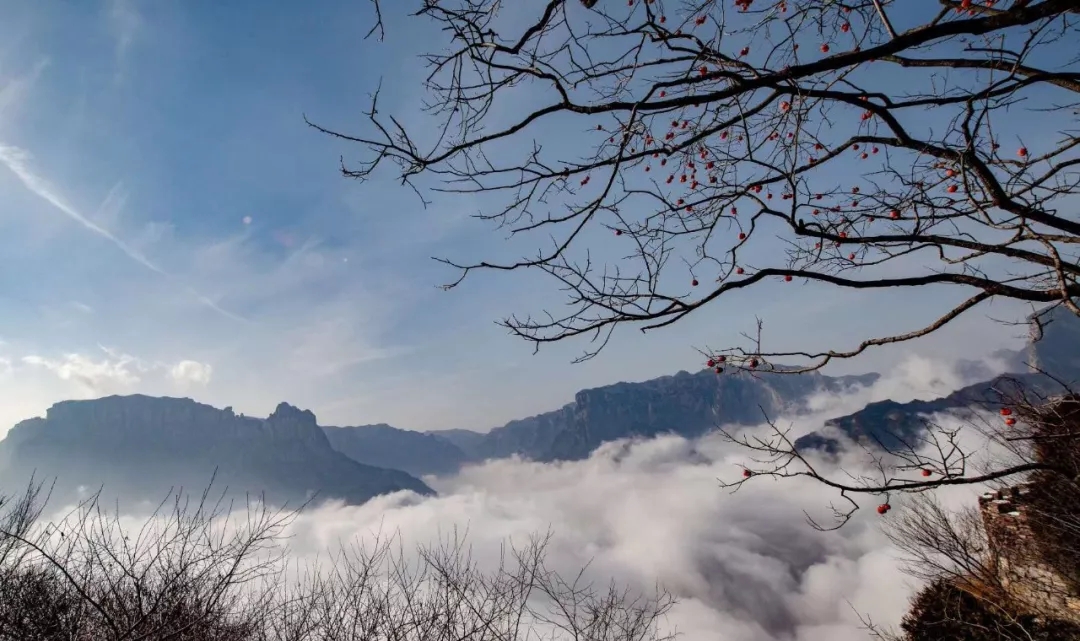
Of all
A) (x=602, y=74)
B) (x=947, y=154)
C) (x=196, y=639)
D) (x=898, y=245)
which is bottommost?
(x=196, y=639)

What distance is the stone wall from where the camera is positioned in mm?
12797

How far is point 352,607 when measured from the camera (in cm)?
1220

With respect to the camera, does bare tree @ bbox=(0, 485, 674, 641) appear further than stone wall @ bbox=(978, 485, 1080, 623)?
No

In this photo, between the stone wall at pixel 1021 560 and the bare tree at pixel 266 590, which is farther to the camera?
the stone wall at pixel 1021 560

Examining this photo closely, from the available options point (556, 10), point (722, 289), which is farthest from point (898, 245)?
point (556, 10)

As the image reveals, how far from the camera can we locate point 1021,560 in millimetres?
14734

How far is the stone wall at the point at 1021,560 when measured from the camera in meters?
12.8

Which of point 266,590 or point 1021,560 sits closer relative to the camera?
point 266,590

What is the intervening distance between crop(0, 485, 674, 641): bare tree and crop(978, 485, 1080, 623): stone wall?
9911 millimetres

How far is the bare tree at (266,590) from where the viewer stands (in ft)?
29.5

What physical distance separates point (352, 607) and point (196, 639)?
427 centimetres

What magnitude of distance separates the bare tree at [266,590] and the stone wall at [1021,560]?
991 centimetres

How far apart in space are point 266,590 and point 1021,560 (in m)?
21.2

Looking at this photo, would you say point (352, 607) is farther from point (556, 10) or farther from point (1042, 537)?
point (1042, 537)
